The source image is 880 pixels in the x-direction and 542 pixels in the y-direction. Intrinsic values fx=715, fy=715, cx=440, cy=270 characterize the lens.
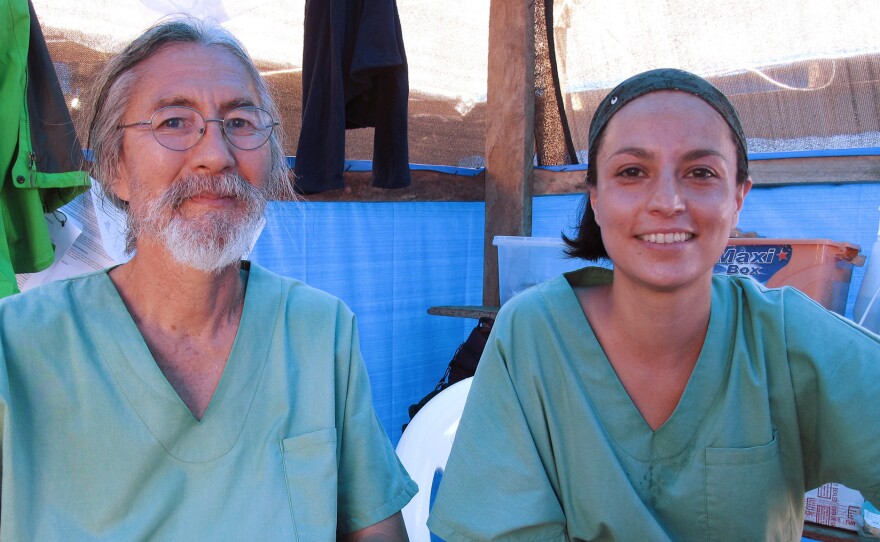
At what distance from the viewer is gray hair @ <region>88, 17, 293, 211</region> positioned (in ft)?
5.27

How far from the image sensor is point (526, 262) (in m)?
3.54

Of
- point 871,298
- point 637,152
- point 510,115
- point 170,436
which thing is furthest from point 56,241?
point 871,298

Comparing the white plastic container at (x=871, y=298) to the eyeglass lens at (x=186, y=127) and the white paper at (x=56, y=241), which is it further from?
the white paper at (x=56, y=241)

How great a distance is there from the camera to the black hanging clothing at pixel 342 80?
10.0 feet

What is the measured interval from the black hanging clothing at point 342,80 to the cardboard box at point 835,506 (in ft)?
7.33

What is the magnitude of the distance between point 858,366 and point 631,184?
60 centimetres

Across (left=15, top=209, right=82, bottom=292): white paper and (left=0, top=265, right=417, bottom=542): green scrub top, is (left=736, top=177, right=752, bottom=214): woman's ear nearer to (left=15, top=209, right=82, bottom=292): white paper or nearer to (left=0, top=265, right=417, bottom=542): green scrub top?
(left=0, top=265, right=417, bottom=542): green scrub top

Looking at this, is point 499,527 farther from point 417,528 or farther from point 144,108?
point 144,108

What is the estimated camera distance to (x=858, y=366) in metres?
1.48

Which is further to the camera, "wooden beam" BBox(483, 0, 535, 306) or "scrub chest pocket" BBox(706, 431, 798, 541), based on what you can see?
"wooden beam" BBox(483, 0, 535, 306)

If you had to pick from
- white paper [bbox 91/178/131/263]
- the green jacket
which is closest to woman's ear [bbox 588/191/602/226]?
the green jacket

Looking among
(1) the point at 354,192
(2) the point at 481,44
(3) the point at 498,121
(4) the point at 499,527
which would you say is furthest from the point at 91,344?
(2) the point at 481,44

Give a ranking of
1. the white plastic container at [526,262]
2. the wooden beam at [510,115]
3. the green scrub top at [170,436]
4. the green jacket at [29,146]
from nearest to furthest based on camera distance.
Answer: the green scrub top at [170,436] < the green jacket at [29,146] < the white plastic container at [526,262] < the wooden beam at [510,115]

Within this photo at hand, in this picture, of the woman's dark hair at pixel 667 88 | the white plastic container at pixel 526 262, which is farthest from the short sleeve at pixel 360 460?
the white plastic container at pixel 526 262
